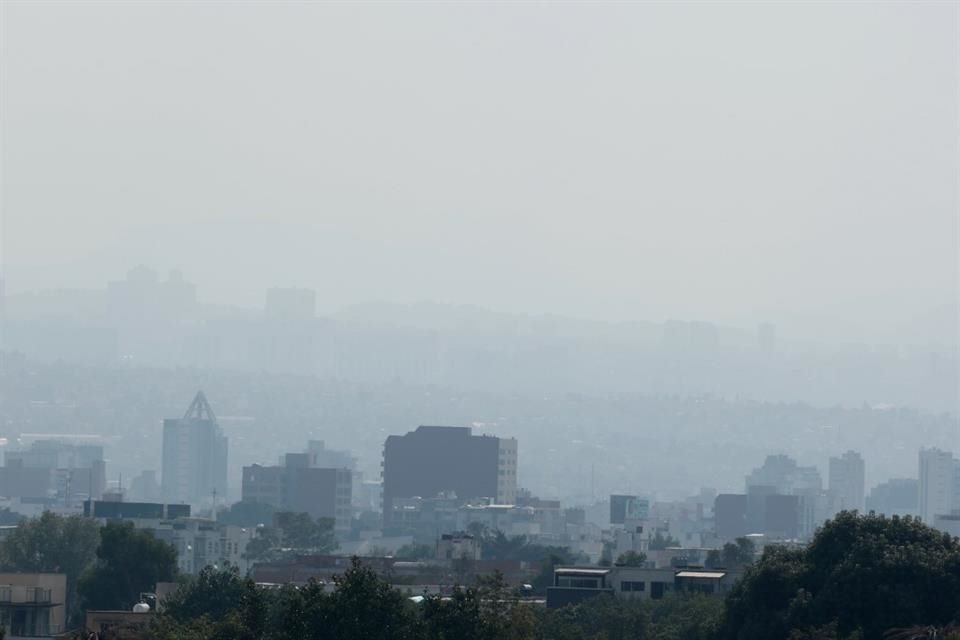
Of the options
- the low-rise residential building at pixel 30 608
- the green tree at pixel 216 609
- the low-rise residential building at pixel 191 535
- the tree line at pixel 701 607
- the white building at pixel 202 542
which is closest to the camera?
the tree line at pixel 701 607

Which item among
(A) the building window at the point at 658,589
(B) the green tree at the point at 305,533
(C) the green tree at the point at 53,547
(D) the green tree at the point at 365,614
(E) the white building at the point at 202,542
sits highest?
(B) the green tree at the point at 305,533

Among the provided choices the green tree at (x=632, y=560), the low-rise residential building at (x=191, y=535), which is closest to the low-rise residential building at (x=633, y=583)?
the green tree at (x=632, y=560)

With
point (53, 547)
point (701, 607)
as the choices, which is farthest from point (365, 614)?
point (53, 547)

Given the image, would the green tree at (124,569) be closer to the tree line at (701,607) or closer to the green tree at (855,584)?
the tree line at (701,607)

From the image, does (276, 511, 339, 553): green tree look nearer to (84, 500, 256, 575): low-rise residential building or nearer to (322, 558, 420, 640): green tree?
(84, 500, 256, 575): low-rise residential building

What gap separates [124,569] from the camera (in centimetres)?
8069

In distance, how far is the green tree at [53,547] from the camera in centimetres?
9671

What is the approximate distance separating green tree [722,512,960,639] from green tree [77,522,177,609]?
3149 centimetres

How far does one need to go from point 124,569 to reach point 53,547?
19925mm

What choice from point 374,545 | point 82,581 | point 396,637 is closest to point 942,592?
point 396,637

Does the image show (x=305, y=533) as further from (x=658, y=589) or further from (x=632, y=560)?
(x=658, y=589)

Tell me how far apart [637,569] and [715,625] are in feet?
88.8

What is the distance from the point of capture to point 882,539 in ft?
158

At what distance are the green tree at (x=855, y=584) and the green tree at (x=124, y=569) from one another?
3149 cm
